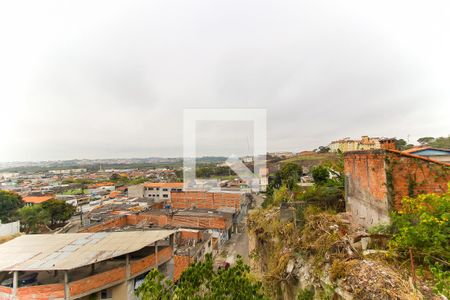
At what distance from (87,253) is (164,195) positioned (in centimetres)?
2343

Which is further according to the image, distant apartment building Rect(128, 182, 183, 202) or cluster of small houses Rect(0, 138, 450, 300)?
distant apartment building Rect(128, 182, 183, 202)

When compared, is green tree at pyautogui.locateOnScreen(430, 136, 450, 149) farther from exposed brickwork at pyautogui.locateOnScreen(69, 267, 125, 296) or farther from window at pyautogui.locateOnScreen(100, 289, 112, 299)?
window at pyautogui.locateOnScreen(100, 289, 112, 299)

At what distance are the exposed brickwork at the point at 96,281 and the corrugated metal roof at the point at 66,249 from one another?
64 cm

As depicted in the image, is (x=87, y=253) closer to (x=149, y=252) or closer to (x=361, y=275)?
(x=149, y=252)

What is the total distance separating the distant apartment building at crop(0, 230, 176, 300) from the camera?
5.87 m

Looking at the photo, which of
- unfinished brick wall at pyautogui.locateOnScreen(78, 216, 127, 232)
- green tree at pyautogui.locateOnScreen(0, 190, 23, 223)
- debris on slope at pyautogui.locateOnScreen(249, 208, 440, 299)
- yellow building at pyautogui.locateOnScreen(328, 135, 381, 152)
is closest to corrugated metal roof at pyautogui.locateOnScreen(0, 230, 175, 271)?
unfinished brick wall at pyautogui.locateOnScreen(78, 216, 127, 232)

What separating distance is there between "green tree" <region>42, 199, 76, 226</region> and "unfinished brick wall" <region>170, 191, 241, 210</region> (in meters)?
9.52

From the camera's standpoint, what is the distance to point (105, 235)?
834cm

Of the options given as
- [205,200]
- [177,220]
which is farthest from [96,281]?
[205,200]

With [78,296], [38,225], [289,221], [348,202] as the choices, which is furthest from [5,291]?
[38,225]

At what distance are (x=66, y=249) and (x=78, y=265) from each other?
5.93ft

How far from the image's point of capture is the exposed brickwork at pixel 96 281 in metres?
6.08

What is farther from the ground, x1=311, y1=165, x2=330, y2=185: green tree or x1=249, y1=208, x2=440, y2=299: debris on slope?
x1=311, y1=165, x2=330, y2=185: green tree

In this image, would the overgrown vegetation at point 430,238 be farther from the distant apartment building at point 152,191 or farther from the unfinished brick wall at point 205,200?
the distant apartment building at point 152,191
